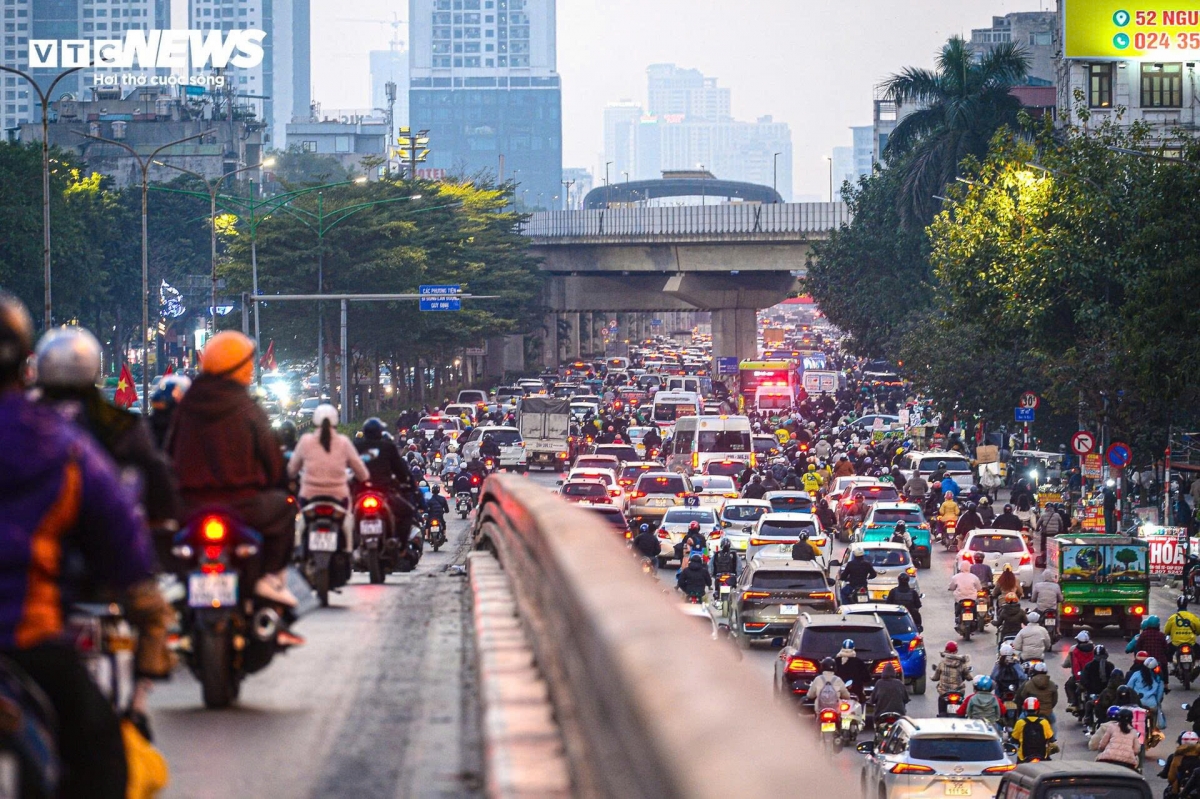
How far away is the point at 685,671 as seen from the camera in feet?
14.9

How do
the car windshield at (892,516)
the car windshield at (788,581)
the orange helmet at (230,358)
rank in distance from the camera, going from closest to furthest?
the orange helmet at (230,358) < the car windshield at (788,581) < the car windshield at (892,516)

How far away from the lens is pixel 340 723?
29.6 ft

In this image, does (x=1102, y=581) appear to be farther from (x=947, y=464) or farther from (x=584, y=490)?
(x=947, y=464)

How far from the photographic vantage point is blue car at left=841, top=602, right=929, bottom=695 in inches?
1037

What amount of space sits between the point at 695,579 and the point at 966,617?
13.7 ft

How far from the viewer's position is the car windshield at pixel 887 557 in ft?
110

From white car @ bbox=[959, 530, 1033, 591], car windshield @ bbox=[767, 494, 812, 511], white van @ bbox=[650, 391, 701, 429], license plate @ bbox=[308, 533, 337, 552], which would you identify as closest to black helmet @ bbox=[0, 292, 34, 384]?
license plate @ bbox=[308, 533, 337, 552]

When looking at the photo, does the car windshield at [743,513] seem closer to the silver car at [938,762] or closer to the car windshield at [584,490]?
the car windshield at [584,490]

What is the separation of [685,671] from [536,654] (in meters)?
5.40

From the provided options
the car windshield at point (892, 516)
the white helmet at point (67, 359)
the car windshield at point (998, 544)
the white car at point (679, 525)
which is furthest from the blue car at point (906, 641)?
the white helmet at point (67, 359)

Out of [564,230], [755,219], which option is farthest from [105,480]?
[564,230]

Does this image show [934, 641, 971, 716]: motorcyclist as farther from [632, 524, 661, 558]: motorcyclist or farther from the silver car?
[632, 524, 661, 558]: motorcyclist

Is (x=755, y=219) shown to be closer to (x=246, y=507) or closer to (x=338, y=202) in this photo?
(x=338, y=202)

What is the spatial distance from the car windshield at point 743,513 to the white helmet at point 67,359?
3535cm
